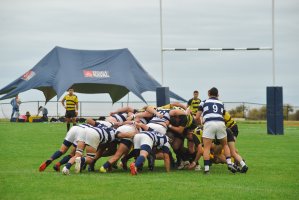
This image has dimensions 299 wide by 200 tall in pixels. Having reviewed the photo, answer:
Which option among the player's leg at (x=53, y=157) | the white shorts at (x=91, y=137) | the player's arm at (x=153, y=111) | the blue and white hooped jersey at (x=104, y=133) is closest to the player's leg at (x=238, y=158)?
the player's arm at (x=153, y=111)

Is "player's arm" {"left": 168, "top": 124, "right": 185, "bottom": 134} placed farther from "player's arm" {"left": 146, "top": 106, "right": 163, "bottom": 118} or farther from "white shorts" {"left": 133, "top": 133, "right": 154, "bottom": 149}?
"white shorts" {"left": 133, "top": 133, "right": 154, "bottom": 149}

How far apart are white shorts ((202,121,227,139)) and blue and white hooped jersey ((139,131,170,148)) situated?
79 centimetres

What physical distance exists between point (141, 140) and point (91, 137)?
35.6 inches

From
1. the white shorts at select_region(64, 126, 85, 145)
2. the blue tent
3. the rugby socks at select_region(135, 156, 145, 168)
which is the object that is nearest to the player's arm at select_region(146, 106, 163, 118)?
the rugby socks at select_region(135, 156, 145, 168)

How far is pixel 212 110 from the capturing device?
515 inches

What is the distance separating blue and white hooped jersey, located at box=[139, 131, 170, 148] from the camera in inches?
515

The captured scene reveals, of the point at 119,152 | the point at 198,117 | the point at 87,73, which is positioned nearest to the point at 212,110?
the point at 198,117

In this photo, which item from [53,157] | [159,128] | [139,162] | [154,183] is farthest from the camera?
[159,128]

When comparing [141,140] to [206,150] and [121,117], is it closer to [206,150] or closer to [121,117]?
[206,150]

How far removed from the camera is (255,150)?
1909 cm

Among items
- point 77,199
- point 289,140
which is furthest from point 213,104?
point 289,140

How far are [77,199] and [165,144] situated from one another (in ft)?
13.2

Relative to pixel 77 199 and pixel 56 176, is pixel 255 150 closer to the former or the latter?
pixel 56 176

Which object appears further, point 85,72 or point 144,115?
point 85,72
